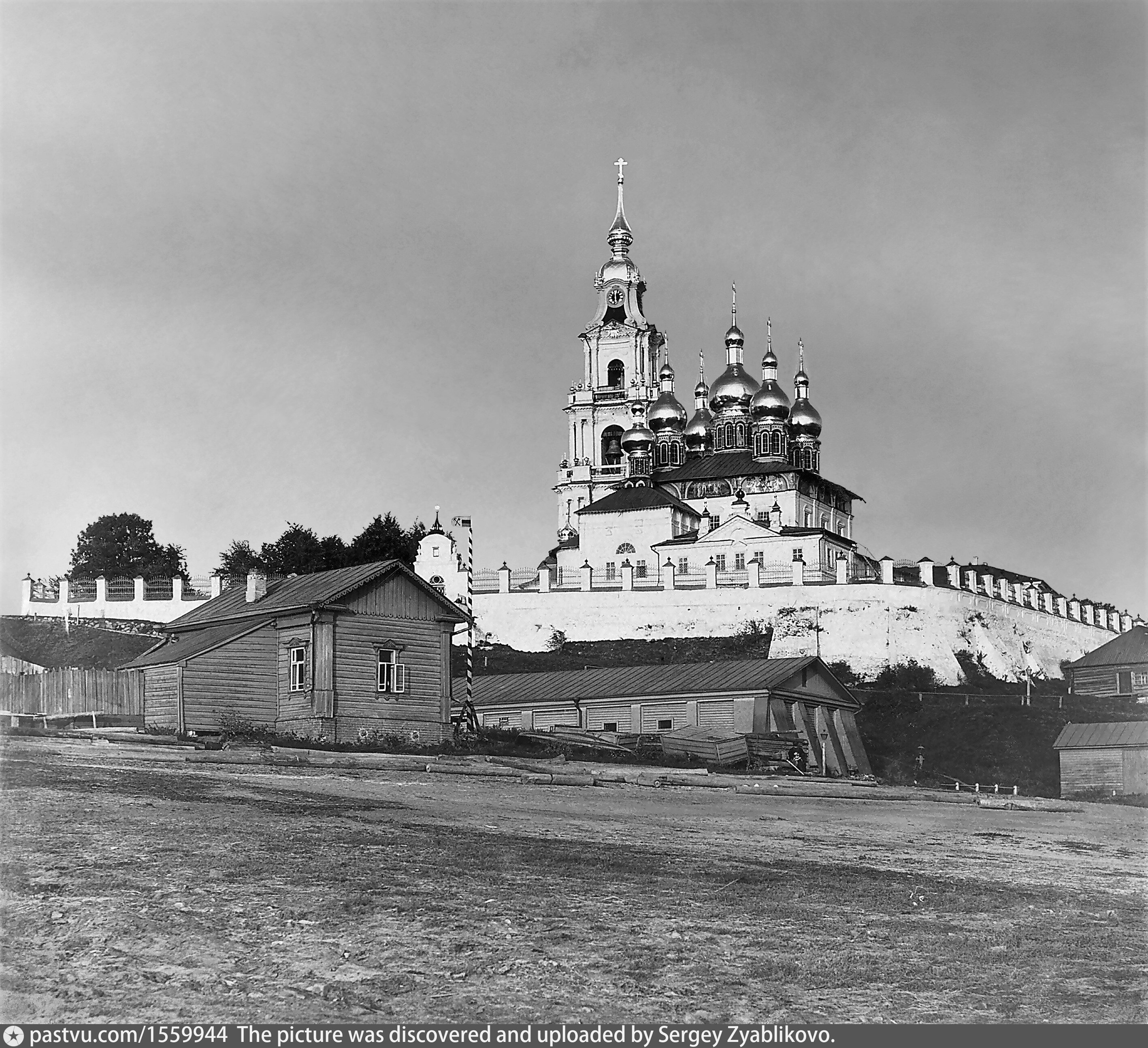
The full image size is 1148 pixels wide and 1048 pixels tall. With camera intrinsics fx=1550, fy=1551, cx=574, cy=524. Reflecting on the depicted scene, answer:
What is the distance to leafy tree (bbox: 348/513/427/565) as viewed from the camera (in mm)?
65250

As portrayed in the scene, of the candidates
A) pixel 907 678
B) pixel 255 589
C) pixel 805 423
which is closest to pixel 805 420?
pixel 805 423

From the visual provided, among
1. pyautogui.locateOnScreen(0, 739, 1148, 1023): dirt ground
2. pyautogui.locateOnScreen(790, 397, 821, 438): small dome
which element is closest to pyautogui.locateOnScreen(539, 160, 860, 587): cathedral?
pyautogui.locateOnScreen(790, 397, 821, 438): small dome

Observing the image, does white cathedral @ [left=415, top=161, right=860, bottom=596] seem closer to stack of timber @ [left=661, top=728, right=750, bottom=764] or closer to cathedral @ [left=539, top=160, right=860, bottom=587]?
cathedral @ [left=539, top=160, right=860, bottom=587]

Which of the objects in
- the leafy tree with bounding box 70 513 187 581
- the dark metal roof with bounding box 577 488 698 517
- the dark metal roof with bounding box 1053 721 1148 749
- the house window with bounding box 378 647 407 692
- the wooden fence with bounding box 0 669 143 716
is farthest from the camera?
the dark metal roof with bounding box 577 488 698 517

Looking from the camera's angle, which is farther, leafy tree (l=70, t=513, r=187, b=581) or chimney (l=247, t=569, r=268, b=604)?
leafy tree (l=70, t=513, r=187, b=581)

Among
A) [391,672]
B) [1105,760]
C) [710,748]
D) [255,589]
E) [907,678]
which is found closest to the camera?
[391,672]

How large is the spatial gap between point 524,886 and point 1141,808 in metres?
17.9

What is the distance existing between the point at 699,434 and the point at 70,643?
179 ft

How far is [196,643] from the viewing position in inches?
1204

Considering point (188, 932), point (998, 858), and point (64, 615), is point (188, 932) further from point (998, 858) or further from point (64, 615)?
point (64, 615)

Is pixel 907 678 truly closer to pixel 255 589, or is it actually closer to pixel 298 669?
pixel 255 589

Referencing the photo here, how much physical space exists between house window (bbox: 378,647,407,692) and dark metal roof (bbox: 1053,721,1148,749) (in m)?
16.6

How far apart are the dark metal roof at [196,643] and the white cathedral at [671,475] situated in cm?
3550

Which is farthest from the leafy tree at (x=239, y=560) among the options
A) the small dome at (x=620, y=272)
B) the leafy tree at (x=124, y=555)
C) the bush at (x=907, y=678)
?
the small dome at (x=620, y=272)
